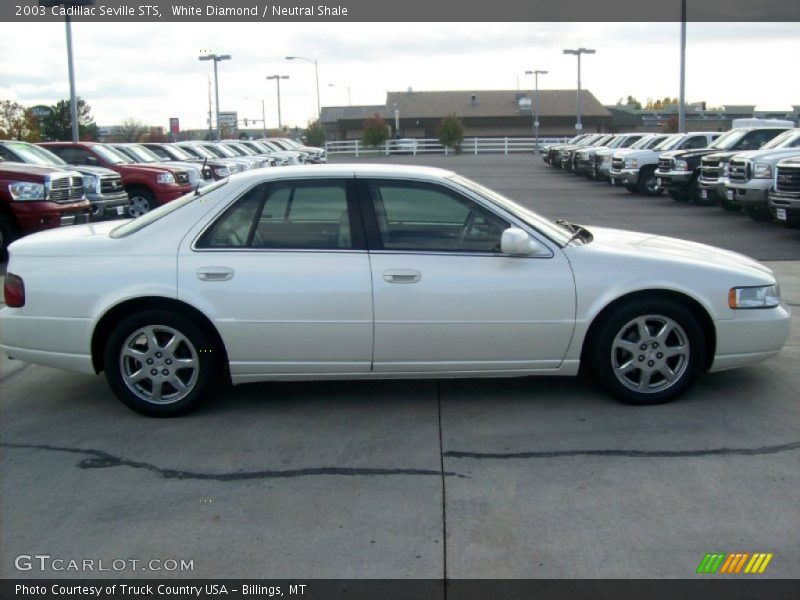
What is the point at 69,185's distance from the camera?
1409cm

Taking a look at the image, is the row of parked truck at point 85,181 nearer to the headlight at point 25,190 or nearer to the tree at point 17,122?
the headlight at point 25,190

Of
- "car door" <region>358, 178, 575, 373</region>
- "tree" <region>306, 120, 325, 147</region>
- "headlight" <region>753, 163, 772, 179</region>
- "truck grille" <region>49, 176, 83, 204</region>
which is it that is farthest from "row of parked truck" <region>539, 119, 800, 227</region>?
"tree" <region>306, 120, 325, 147</region>

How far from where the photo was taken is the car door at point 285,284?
5707mm

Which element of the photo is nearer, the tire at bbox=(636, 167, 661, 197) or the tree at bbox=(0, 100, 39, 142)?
the tire at bbox=(636, 167, 661, 197)

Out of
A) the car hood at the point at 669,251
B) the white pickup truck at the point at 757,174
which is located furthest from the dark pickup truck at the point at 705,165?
the car hood at the point at 669,251

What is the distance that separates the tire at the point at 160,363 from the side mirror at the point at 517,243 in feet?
6.26

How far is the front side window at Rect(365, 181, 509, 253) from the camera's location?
19.2 ft

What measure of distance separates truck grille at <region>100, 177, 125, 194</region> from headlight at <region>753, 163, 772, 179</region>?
37.9 feet

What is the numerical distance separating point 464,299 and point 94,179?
1264 centimetres

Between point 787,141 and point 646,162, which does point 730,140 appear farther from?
point 646,162

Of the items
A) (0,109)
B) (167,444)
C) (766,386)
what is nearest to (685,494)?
(766,386)

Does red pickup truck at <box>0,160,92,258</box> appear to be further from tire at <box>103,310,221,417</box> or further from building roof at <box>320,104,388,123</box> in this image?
building roof at <box>320,104,388,123</box>

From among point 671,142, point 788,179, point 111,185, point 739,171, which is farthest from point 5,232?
point 671,142
